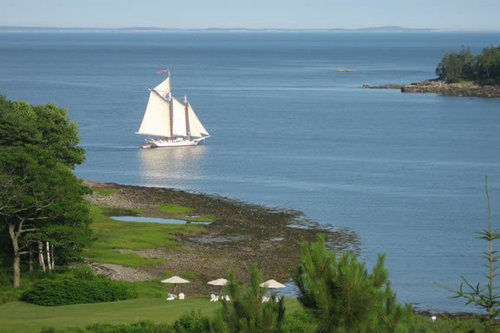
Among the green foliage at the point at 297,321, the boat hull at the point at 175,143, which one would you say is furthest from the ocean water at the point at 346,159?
the green foliage at the point at 297,321

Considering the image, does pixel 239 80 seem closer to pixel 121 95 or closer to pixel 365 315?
pixel 121 95

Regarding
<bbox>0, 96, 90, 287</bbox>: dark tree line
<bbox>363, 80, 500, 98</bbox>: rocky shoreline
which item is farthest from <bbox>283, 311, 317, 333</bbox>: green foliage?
<bbox>363, 80, 500, 98</bbox>: rocky shoreline

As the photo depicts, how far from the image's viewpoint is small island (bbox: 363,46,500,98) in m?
137

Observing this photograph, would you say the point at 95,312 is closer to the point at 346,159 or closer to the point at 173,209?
the point at 173,209

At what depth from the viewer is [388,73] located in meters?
192

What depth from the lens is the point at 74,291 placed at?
99.1 ft

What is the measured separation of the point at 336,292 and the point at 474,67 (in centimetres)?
13751

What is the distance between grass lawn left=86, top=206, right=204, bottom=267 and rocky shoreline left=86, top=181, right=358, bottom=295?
74 cm

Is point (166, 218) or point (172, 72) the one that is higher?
point (172, 72)

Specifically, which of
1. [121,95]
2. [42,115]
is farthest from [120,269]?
[121,95]

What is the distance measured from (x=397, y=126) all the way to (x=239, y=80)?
74902 mm

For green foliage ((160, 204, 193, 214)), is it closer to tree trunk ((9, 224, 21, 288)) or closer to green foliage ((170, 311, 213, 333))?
tree trunk ((9, 224, 21, 288))

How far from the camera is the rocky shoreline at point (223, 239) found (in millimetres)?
40469

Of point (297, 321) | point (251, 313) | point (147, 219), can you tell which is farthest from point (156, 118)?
point (251, 313)
